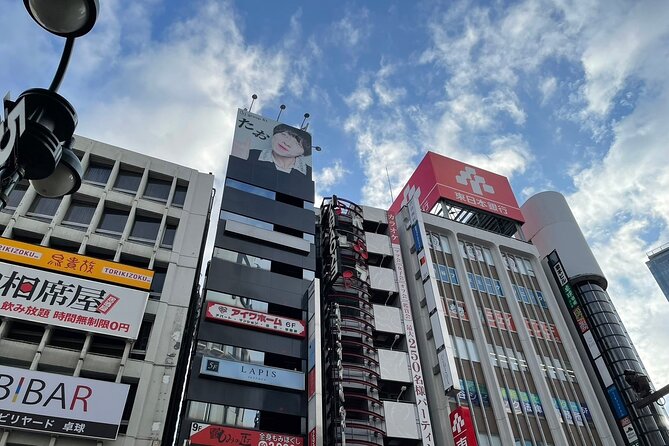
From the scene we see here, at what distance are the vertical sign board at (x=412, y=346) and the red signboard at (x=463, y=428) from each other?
3.12m

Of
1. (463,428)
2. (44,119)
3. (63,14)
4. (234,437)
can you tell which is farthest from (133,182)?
(63,14)

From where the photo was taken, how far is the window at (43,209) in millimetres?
33750

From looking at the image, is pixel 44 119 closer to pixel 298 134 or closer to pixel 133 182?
pixel 133 182

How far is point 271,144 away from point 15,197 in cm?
2190

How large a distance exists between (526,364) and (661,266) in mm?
165015

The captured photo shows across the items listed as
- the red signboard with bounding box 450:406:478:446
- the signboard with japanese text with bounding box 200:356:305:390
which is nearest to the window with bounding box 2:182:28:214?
the signboard with japanese text with bounding box 200:356:305:390

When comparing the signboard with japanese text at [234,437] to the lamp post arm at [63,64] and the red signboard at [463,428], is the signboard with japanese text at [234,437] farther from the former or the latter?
the lamp post arm at [63,64]

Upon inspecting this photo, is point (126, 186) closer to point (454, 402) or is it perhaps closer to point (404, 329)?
point (404, 329)

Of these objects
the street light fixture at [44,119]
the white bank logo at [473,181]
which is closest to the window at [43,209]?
the street light fixture at [44,119]

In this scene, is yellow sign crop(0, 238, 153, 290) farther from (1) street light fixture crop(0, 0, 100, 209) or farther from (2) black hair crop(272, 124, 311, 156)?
(1) street light fixture crop(0, 0, 100, 209)

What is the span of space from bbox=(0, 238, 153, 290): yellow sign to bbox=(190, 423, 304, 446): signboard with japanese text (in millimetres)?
9983

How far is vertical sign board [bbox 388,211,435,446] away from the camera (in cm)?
3425

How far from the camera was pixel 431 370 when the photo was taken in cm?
3847

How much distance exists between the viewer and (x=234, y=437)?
1136 inches
